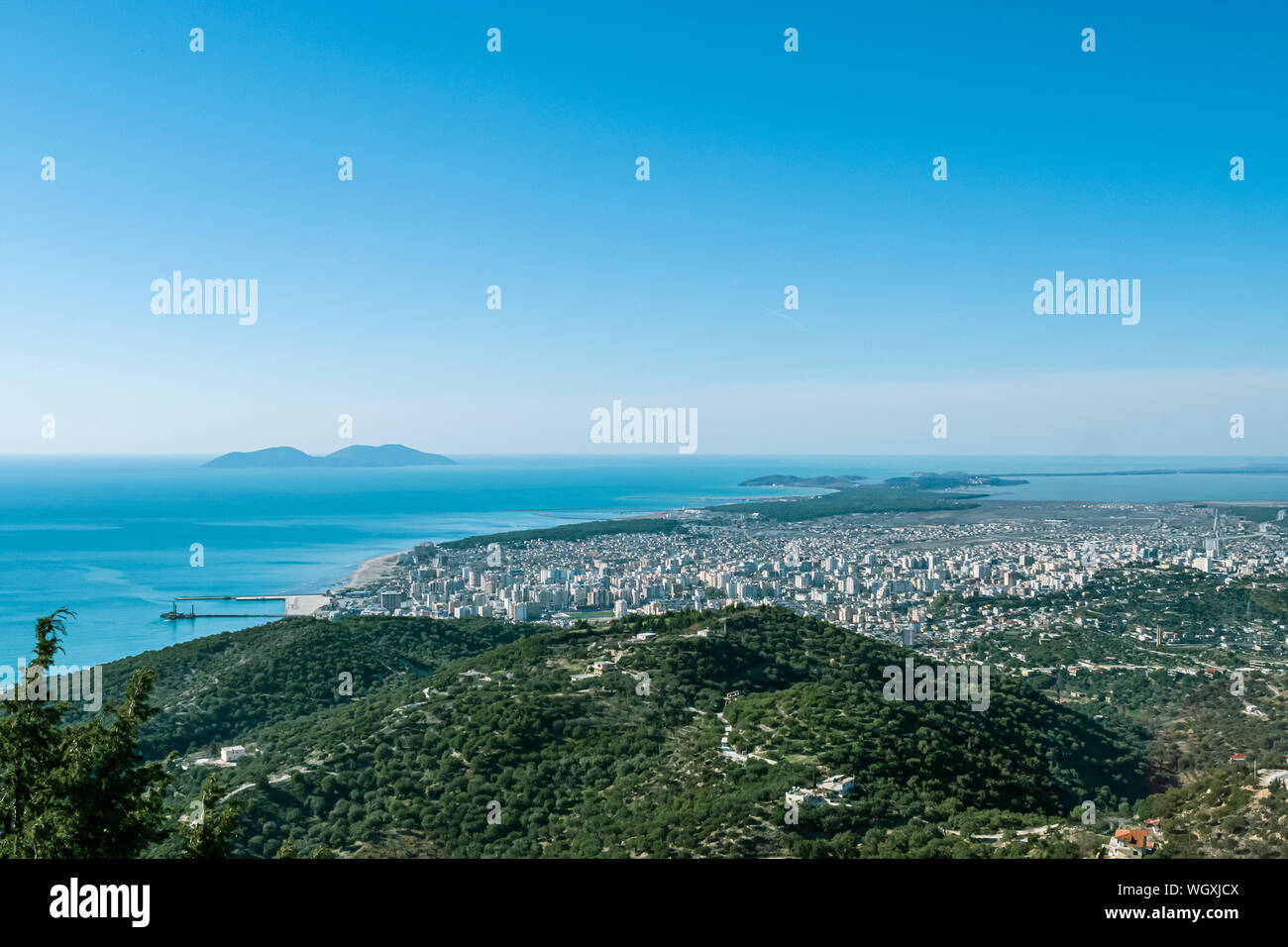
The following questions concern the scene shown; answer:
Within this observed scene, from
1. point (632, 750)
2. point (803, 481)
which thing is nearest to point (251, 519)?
point (632, 750)

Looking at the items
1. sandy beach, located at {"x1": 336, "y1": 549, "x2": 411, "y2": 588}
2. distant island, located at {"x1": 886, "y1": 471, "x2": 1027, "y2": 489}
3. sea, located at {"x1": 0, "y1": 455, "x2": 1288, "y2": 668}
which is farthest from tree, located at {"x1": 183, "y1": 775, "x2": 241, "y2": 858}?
distant island, located at {"x1": 886, "y1": 471, "x2": 1027, "y2": 489}

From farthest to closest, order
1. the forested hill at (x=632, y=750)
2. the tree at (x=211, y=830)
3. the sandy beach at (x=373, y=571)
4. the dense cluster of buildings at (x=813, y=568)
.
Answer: the sandy beach at (x=373, y=571) < the dense cluster of buildings at (x=813, y=568) < the forested hill at (x=632, y=750) < the tree at (x=211, y=830)

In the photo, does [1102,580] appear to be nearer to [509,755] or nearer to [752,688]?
[752,688]

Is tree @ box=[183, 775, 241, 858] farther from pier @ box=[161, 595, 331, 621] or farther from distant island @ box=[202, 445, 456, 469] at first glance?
distant island @ box=[202, 445, 456, 469]

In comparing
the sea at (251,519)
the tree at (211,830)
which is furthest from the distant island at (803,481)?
the tree at (211,830)

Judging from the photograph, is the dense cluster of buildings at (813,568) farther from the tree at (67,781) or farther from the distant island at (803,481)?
the distant island at (803,481)

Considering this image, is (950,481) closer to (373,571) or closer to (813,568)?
(813,568)
